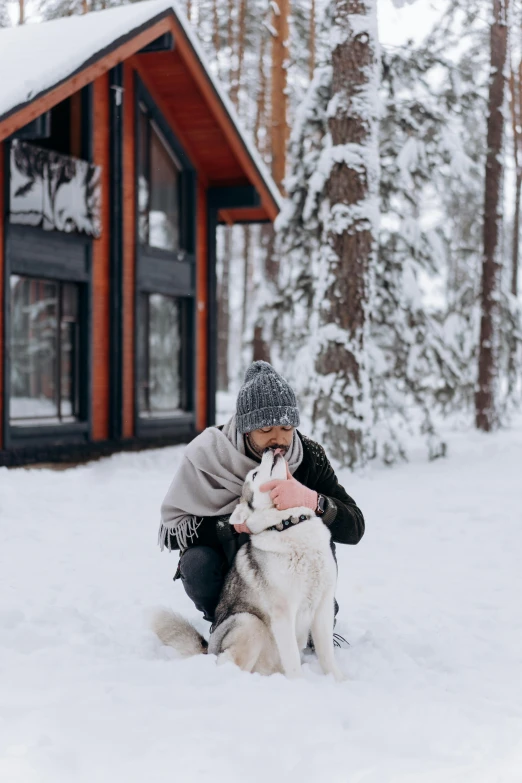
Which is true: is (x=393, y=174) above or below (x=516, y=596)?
above

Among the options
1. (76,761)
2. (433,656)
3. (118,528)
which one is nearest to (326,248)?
(118,528)

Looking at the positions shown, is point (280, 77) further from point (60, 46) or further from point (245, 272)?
point (60, 46)

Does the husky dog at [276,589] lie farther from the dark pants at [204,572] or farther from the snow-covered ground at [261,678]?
the dark pants at [204,572]

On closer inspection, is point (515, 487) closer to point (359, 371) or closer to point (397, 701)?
point (359, 371)

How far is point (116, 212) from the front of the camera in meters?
12.4

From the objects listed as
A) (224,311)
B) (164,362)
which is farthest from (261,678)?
(224,311)

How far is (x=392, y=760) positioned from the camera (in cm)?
278

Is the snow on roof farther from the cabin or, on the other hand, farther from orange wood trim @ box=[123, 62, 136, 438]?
orange wood trim @ box=[123, 62, 136, 438]

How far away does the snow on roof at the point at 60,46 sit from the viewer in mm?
9328

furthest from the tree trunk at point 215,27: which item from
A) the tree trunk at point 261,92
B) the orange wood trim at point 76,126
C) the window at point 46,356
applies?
the orange wood trim at point 76,126

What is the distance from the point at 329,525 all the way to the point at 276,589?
45 cm

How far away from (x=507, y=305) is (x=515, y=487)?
6.57 meters

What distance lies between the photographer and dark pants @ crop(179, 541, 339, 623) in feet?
12.5

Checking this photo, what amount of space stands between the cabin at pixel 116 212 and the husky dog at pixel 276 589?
7005mm
